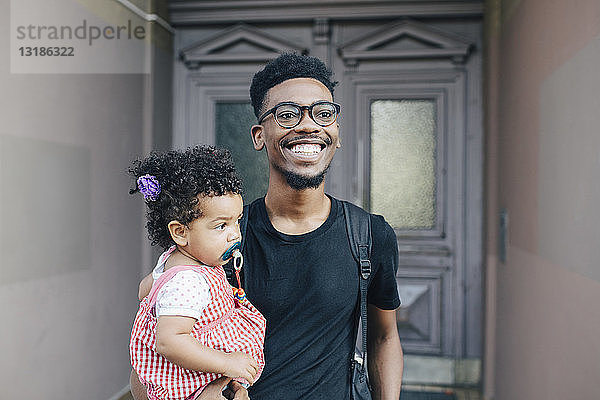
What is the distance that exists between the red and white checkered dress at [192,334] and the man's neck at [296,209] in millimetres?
280

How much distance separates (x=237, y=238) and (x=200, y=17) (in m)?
3.21

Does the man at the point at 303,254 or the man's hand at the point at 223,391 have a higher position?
the man at the point at 303,254

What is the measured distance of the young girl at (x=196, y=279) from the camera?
127cm

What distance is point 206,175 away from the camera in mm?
1321

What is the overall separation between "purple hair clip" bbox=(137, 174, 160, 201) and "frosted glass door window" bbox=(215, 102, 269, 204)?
2.87 metres

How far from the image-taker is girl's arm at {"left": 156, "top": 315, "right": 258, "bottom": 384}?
48.0 inches

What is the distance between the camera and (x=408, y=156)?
13.8 feet

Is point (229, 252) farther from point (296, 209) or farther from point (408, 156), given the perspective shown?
point (408, 156)
